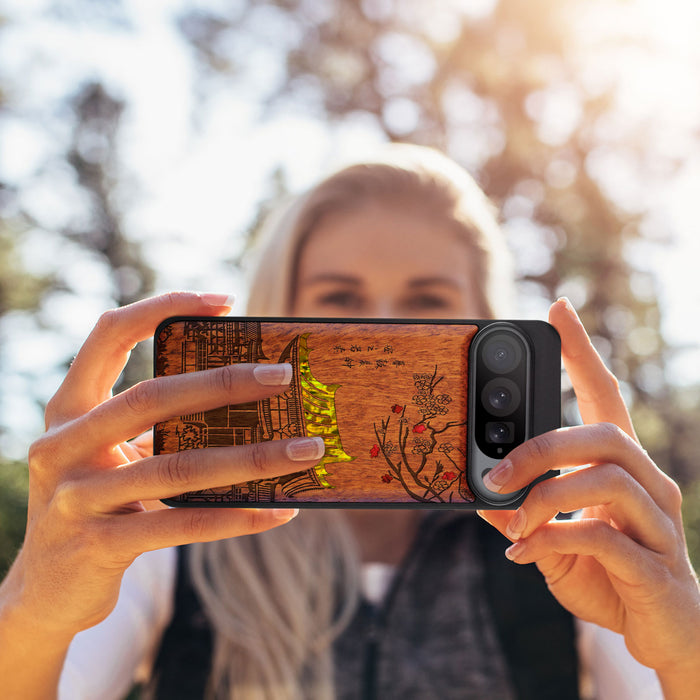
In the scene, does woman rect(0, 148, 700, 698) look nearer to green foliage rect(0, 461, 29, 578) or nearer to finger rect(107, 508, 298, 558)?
finger rect(107, 508, 298, 558)

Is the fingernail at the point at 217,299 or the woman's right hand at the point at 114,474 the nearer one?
the woman's right hand at the point at 114,474

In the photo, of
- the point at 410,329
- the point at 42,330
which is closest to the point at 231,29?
the point at 42,330

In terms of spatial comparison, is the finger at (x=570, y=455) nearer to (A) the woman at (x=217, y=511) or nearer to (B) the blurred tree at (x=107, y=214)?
(A) the woman at (x=217, y=511)

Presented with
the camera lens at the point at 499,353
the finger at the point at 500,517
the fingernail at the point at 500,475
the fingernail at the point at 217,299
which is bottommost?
the finger at the point at 500,517

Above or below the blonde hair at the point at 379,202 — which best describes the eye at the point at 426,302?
below

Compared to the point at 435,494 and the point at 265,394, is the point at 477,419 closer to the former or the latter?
the point at 435,494

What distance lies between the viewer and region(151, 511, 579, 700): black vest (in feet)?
7.61

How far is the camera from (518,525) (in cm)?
133

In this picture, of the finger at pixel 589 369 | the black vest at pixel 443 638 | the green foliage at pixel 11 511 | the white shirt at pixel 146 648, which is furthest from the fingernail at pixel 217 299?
the green foliage at pixel 11 511

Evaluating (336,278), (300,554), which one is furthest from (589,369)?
(300,554)

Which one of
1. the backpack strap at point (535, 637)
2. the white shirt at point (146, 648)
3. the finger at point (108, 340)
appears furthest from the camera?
the backpack strap at point (535, 637)

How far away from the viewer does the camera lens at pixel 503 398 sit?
1.51 metres

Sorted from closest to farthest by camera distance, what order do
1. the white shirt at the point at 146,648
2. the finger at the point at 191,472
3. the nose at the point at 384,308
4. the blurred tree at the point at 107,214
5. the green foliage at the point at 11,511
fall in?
the finger at the point at 191,472, the white shirt at the point at 146,648, the nose at the point at 384,308, the green foliage at the point at 11,511, the blurred tree at the point at 107,214

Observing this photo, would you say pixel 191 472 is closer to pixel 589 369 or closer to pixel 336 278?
pixel 589 369
